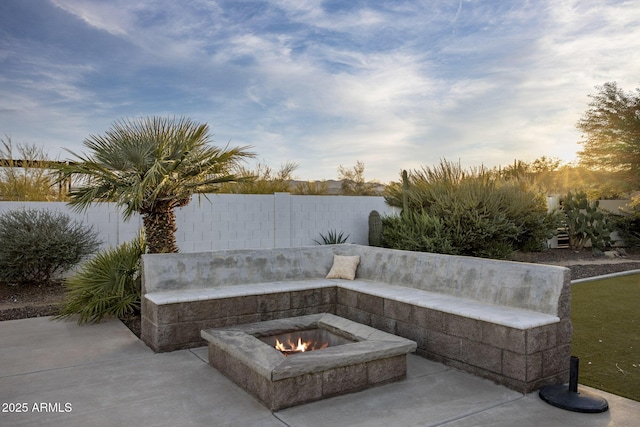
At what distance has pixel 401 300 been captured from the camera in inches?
197

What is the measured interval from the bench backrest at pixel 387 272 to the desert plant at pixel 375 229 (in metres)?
6.72

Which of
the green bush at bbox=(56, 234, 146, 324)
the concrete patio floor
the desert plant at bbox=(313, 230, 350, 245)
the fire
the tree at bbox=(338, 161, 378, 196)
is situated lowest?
the concrete patio floor

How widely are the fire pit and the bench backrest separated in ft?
4.02

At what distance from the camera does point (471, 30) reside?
895cm

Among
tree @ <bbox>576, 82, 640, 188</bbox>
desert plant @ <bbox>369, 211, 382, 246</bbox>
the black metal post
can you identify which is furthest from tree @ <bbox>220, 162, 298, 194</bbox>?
tree @ <bbox>576, 82, 640, 188</bbox>

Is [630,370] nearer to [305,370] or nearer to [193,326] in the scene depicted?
[305,370]

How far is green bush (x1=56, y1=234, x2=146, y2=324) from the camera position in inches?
248

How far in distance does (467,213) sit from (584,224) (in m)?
6.08

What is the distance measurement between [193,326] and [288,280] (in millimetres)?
1570

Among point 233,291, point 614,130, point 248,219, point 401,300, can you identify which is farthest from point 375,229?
point 614,130

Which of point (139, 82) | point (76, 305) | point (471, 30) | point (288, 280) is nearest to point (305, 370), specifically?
point (288, 280)

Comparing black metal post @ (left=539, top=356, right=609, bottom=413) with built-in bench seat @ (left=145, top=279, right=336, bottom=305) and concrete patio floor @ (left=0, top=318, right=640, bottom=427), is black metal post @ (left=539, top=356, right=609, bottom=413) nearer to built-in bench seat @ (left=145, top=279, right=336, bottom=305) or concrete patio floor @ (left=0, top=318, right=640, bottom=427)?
concrete patio floor @ (left=0, top=318, right=640, bottom=427)

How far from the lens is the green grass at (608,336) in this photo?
4113 mm

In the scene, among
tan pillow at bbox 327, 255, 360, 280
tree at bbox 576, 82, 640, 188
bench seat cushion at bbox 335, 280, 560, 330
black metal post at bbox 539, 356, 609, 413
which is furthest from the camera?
tree at bbox 576, 82, 640, 188
